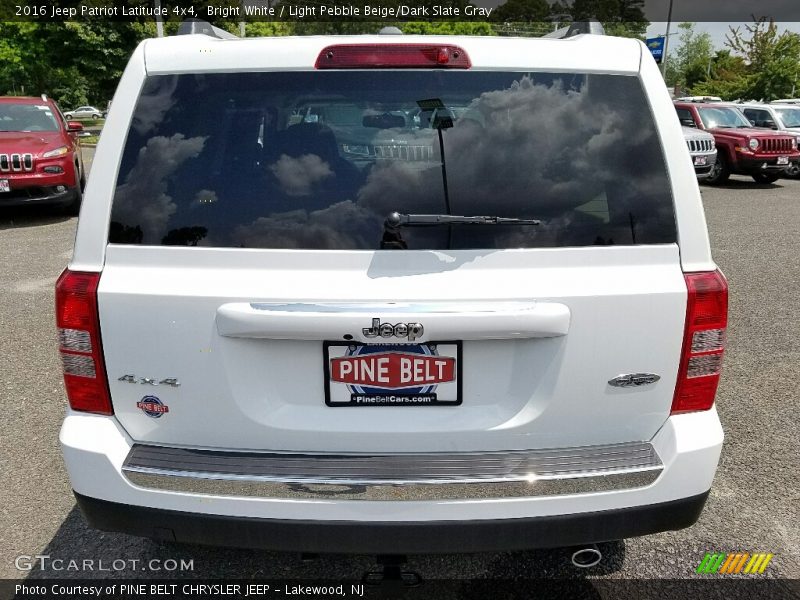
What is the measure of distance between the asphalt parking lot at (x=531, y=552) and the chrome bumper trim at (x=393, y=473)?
944mm

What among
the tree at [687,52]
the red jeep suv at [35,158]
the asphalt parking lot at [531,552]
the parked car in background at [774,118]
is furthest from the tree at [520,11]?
the asphalt parking lot at [531,552]

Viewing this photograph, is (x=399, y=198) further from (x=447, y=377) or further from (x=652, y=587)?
(x=652, y=587)

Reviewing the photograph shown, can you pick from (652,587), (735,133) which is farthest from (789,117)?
(652,587)

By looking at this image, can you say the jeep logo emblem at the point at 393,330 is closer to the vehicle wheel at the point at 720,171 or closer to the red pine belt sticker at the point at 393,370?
the red pine belt sticker at the point at 393,370

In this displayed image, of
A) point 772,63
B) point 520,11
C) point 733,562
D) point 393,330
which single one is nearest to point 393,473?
point 393,330

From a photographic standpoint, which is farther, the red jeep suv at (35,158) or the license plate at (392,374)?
the red jeep suv at (35,158)

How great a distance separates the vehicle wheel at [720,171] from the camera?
56.5 feet

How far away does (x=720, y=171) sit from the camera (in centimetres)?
1745

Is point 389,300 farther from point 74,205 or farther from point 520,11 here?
point 520,11

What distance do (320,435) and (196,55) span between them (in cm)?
121

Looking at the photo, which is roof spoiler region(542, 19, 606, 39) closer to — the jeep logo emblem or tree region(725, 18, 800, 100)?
the jeep logo emblem

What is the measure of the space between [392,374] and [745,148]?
1711 cm

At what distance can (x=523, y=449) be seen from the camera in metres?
2.13

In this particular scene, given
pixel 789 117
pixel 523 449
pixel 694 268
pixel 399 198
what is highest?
pixel 399 198
